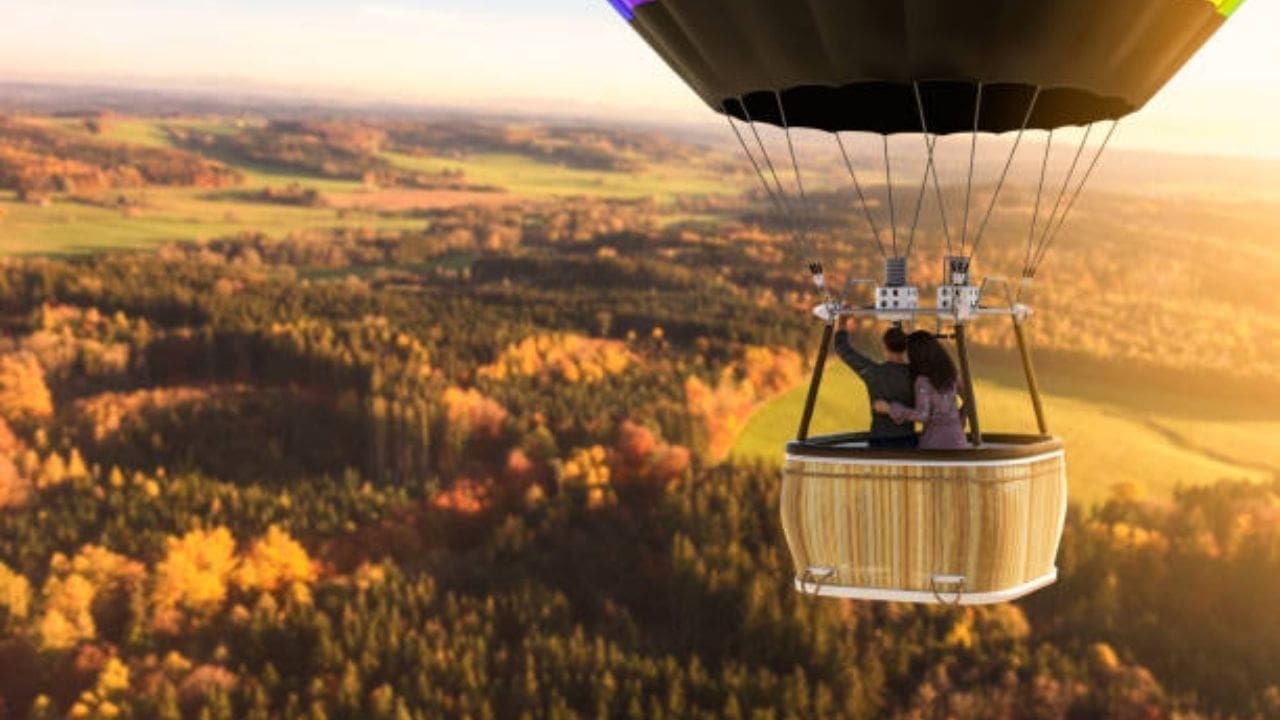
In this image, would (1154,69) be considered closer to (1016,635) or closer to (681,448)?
(1016,635)

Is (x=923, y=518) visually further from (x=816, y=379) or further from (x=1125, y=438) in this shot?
(x=1125, y=438)

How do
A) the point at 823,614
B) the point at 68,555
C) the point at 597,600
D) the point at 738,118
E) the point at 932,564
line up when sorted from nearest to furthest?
the point at 932,564 → the point at 738,118 → the point at 823,614 → the point at 597,600 → the point at 68,555

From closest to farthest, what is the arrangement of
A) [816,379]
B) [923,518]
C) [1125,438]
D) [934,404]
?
1. [816,379]
2. [923,518]
3. [934,404]
4. [1125,438]

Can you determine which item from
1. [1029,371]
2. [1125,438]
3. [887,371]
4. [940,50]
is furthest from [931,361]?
[1125,438]

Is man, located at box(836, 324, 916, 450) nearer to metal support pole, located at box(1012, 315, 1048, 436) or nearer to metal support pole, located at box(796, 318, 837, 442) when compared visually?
metal support pole, located at box(796, 318, 837, 442)

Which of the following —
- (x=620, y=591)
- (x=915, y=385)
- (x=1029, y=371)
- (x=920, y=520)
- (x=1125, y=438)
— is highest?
(x=1029, y=371)

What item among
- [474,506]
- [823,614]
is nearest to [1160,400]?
[823,614]

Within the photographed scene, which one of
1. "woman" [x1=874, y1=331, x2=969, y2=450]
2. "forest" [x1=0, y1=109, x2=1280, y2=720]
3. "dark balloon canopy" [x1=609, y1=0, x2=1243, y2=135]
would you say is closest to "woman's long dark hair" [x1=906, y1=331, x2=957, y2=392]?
"woman" [x1=874, y1=331, x2=969, y2=450]

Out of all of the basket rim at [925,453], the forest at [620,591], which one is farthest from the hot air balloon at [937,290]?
the forest at [620,591]
